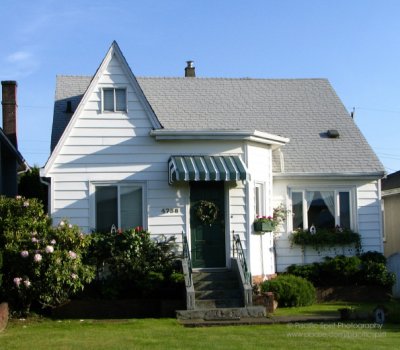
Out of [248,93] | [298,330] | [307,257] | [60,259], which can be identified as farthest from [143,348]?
[248,93]

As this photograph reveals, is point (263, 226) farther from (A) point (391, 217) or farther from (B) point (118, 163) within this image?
(A) point (391, 217)

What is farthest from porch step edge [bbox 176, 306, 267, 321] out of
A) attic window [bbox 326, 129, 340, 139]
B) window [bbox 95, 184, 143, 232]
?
attic window [bbox 326, 129, 340, 139]

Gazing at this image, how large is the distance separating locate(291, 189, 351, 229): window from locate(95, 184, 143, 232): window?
5446 mm

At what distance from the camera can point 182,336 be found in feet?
45.8

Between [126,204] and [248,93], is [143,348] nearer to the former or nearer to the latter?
[126,204]

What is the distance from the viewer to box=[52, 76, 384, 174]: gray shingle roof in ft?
74.9

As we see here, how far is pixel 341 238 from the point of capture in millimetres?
21859

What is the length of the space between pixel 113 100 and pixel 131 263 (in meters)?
4.68

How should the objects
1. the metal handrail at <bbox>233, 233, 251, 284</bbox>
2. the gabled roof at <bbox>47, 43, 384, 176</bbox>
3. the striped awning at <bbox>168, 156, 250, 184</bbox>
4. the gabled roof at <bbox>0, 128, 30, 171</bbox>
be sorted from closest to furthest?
the metal handrail at <bbox>233, 233, 251, 284</bbox>, the striped awning at <bbox>168, 156, 250, 184</bbox>, the gabled roof at <bbox>47, 43, 384, 176</bbox>, the gabled roof at <bbox>0, 128, 30, 171</bbox>

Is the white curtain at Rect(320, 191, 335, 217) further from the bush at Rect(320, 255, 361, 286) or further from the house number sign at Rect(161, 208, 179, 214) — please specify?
the house number sign at Rect(161, 208, 179, 214)

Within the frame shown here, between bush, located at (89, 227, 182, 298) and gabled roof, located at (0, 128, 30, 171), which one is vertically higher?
gabled roof, located at (0, 128, 30, 171)

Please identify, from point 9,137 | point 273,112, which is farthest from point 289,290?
point 9,137

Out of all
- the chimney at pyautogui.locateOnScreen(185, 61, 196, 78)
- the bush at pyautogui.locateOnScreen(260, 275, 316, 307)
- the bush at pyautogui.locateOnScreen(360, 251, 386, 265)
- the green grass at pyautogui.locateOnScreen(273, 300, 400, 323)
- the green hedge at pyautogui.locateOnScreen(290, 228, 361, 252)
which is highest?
the chimney at pyautogui.locateOnScreen(185, 61, 196, 78)

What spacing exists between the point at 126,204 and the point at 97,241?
5.08 ft
